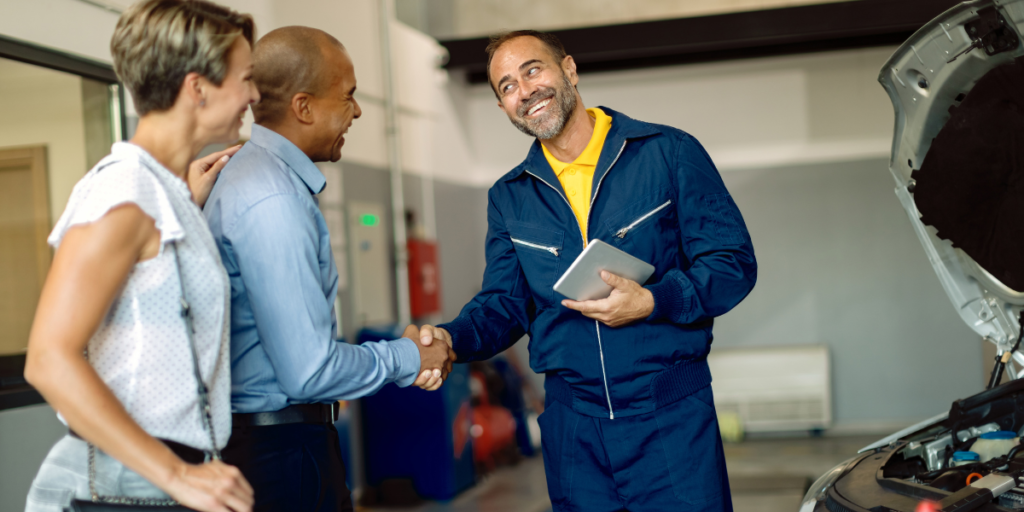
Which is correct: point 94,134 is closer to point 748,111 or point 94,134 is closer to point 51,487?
point 51,487

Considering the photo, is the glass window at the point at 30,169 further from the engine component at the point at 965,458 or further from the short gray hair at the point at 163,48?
the engine component at the point at 965,458

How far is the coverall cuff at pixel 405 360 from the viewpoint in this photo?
1650mm

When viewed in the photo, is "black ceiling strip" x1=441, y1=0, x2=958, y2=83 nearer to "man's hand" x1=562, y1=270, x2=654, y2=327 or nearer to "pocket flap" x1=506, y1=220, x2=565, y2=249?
"pocket flap" x1=506, y1=220, x2=565, y2=249

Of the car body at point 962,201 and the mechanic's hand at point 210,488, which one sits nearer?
the mechanic's hand at point 210,488

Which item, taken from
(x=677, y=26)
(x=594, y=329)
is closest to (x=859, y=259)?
(x=677, y=26)

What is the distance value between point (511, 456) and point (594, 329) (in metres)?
4.54

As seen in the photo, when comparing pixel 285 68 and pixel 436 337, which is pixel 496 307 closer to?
pixel 436 337

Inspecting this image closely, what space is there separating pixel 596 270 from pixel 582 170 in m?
0.44

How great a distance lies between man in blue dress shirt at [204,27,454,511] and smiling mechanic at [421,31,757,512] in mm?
507

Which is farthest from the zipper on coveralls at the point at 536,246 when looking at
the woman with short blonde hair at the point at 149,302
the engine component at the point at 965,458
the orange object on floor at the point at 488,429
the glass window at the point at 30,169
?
the orange object on floor at the point at 488,429

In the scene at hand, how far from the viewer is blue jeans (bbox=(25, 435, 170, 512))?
1.17 metres

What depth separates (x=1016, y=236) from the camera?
2.02 meters

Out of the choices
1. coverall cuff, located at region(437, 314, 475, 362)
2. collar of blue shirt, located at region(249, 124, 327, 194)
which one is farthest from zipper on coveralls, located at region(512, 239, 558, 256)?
collar of blue shirt, located at region(249, 124, 327, 194)

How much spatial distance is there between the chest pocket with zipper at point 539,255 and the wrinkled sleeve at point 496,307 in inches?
3.7
